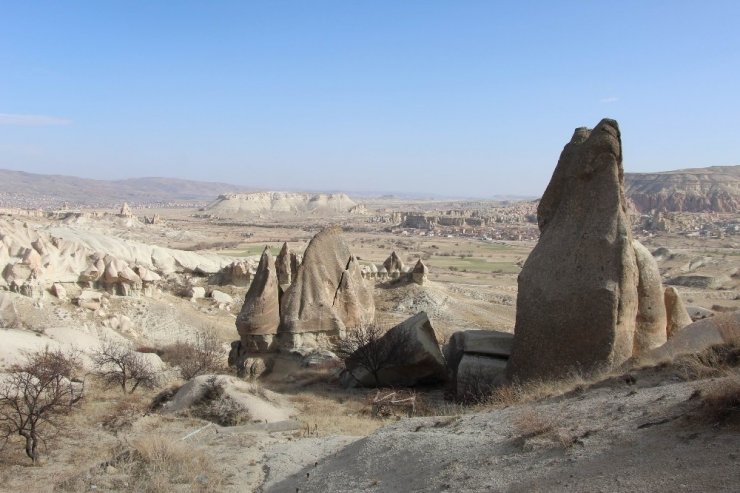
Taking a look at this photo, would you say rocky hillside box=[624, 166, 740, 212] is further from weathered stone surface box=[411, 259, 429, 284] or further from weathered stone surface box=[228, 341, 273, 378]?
weathered stone surface box=[228, 341, 273, 378]

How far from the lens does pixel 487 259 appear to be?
6700 cm

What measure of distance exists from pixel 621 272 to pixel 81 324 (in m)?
18.3

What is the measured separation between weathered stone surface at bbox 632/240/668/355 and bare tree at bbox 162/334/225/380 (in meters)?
9.37

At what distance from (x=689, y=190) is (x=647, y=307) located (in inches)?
5685

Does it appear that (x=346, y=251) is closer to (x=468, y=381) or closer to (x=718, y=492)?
(x=468, y=381)

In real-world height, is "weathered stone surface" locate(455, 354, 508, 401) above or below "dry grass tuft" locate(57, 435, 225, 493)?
above

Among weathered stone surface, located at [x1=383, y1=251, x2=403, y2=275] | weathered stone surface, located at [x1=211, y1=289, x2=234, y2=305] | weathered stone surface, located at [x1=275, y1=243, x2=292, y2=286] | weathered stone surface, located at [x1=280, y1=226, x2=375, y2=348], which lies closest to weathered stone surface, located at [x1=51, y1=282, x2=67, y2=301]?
weathered stone surface, located at [x1=211, y1=289, x2=234, y2=305]

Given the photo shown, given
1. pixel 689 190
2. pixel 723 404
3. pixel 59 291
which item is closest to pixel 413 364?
pixel 723 404

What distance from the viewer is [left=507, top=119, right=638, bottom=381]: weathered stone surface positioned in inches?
397

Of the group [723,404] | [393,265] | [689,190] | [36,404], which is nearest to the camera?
[723,404]

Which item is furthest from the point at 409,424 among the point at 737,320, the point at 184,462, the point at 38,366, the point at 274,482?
the point at 38,366

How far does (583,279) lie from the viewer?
10.3 m

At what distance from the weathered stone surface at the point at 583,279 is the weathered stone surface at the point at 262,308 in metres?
6.98

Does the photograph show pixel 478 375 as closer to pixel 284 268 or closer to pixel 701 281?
pixel 284 268
